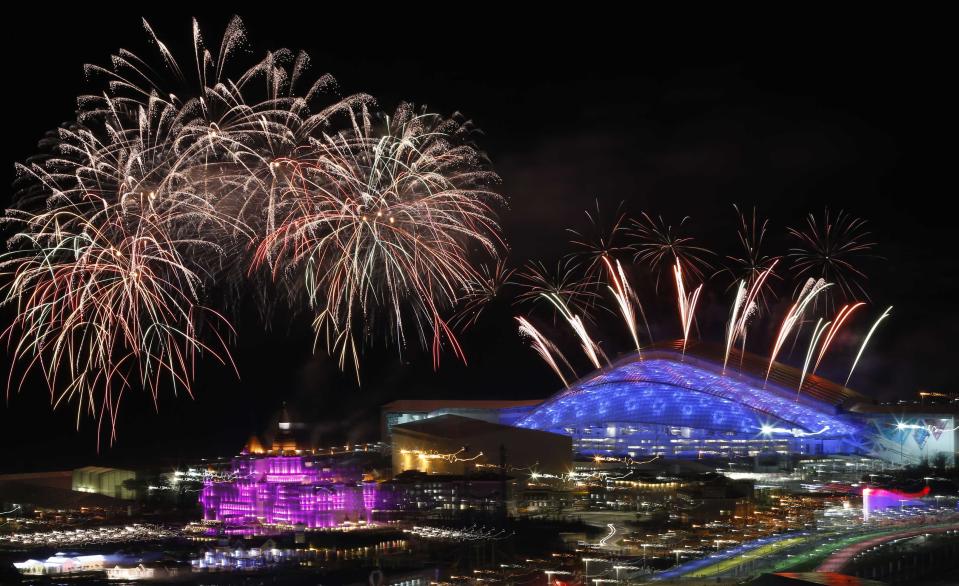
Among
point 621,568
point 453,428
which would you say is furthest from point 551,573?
point 453,428

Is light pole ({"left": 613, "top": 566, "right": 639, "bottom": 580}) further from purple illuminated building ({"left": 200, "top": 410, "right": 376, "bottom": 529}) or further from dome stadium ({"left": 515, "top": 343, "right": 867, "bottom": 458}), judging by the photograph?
dome stadium ({"left": 515, "top": 343, "right": 867, "bottom": 458})

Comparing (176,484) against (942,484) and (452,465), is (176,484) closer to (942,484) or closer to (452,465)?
(452,465)

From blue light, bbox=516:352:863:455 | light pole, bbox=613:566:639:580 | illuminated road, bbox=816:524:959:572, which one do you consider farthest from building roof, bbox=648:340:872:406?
light pole, bbox=613:566:639:580

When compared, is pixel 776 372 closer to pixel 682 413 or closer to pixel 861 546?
pixel 682 413

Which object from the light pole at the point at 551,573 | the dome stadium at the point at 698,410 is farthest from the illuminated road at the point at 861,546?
the dome stadium at the point at 698,410

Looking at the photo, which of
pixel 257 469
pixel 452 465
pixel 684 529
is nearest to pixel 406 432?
pixel 452 465

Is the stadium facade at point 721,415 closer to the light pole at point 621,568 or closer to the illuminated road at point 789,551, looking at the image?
the illuminated road at point 789,551
